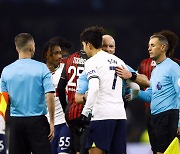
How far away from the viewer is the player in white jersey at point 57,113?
10.1m

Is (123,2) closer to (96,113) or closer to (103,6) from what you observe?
(103,6)

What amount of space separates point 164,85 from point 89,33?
1.33 meters

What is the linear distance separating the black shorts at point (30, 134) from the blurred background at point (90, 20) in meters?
12.4

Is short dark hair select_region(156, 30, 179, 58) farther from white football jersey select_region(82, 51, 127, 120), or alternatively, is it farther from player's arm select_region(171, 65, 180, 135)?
white football jersey select_region(82, 51, 127, 120)

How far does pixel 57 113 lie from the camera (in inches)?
408

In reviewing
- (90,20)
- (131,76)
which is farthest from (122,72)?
(90,20)

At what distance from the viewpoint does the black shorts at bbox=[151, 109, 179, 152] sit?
9.41 m

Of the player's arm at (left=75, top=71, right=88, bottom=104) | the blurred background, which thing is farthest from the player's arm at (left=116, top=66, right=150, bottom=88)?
the blurred background

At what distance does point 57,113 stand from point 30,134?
1717mm

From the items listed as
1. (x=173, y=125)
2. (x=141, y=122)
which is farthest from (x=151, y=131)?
(x=141, y=122)

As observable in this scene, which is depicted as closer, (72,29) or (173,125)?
(173,125)

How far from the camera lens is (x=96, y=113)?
841cm

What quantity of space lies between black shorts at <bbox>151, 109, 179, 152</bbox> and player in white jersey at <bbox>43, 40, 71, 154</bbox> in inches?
50.8

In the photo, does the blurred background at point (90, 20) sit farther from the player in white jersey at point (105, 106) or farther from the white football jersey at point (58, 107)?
the player in white jersey at point (105, 106)
